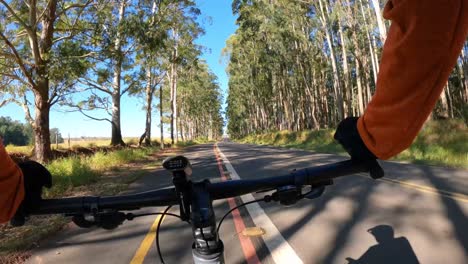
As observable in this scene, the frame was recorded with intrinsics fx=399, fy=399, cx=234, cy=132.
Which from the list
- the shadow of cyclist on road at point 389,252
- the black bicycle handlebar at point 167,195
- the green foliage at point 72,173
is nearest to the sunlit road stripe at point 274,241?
the shadow of cyclist on road at point 389,252

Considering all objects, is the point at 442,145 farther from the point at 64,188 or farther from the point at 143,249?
the point at 143,249

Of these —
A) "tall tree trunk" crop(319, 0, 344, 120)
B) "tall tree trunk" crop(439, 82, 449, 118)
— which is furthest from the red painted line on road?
"tall tree trunk" crop(319, 0, 344, 120)

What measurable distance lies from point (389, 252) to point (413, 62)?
4.13m

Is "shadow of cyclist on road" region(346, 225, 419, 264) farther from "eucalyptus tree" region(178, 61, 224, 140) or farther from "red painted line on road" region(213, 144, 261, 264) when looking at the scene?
"eucalyptus tree" region(178, 61, 224, 140)

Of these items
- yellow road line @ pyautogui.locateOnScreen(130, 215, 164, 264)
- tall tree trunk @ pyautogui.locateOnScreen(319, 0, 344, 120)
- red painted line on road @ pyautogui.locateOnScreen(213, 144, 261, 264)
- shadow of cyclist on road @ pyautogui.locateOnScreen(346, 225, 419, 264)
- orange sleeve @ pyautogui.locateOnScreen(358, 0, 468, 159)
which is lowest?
yellow road line @ pyautogui.locateOnScreen(130, 215, 164, 264)

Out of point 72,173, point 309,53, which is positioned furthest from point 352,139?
point 309,53

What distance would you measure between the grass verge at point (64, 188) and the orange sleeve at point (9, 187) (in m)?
4.65

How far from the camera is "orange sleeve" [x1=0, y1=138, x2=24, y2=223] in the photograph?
102cm

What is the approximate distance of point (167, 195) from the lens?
137cm

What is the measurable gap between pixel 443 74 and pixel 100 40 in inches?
619

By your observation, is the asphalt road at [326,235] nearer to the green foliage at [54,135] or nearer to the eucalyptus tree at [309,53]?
the eucalyptus tree at [309,53]

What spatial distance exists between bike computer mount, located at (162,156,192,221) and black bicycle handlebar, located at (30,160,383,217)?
0.04 m

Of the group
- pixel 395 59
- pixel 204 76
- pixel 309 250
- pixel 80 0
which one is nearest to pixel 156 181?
pixel 309 250

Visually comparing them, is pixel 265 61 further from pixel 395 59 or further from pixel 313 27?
pixel 395 59
